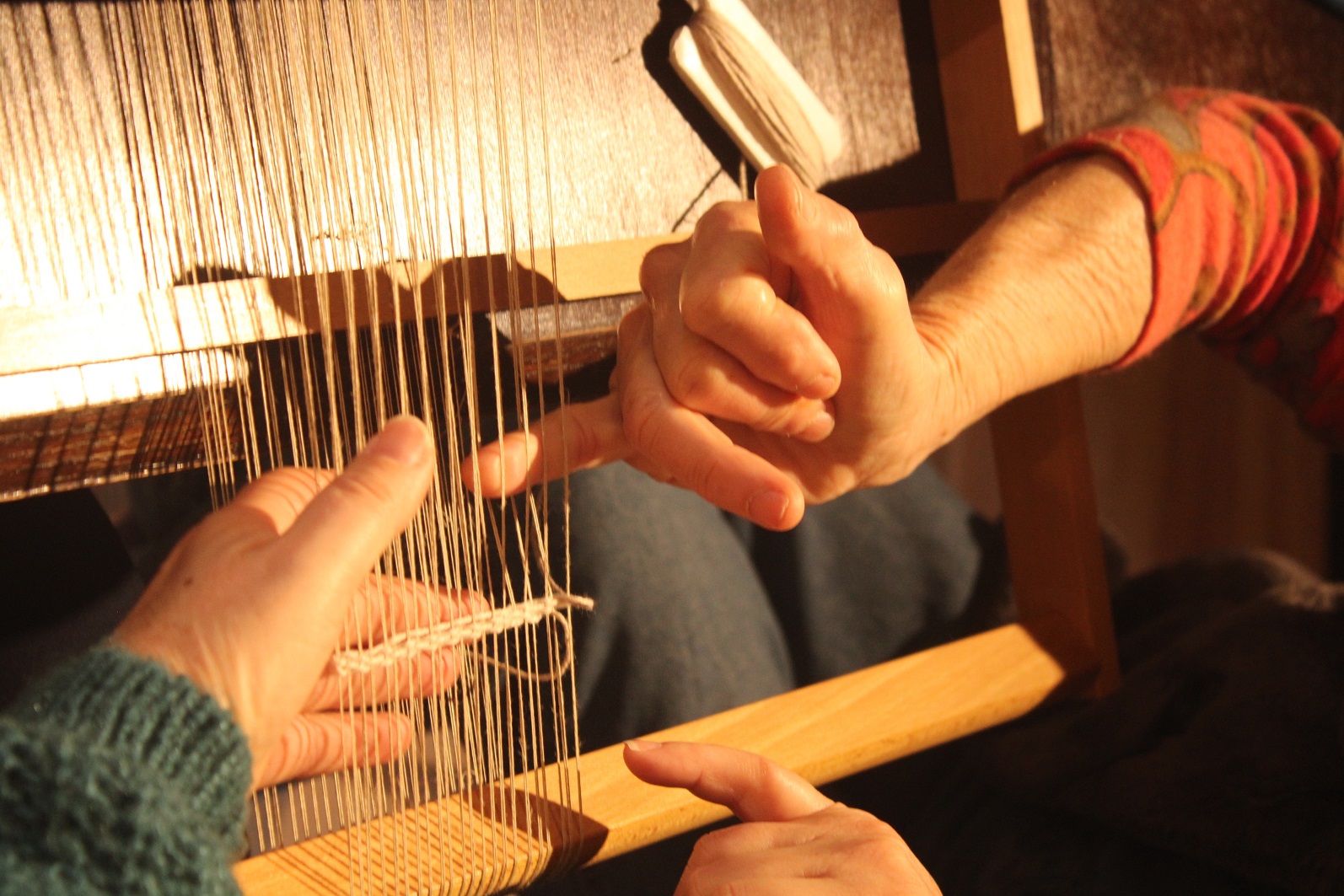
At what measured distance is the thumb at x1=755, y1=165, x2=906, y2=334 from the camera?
1.22ft

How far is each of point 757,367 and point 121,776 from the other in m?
0.27

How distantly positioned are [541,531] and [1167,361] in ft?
3.86

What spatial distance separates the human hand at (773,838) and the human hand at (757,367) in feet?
0.42

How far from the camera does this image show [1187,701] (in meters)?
0.65

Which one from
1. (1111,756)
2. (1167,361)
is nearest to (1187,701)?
(1111,756)

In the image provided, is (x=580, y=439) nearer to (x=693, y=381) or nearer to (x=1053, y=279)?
(x=693, y=381)

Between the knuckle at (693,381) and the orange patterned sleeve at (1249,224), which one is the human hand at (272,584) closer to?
the knuckle at (693,381)

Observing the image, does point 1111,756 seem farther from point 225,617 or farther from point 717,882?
point 225,617

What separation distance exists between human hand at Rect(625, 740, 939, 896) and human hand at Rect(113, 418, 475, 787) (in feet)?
0.59

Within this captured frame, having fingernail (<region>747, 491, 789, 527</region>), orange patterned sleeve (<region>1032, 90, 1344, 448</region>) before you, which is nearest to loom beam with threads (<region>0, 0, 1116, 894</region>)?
fingernail (<region>747, 491, 789, 527</region>)

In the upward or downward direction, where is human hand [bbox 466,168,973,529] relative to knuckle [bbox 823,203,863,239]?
downward

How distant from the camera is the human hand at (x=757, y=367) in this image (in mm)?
387

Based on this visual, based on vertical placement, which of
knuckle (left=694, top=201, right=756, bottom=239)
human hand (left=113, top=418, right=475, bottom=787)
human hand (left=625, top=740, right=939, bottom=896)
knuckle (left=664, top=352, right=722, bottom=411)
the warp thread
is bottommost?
human hand (left=625, top=740, right=939, bottom=896)

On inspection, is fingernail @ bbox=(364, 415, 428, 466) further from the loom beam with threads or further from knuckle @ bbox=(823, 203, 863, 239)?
knuckle @ bbox=(823, 203, 863, 239)
